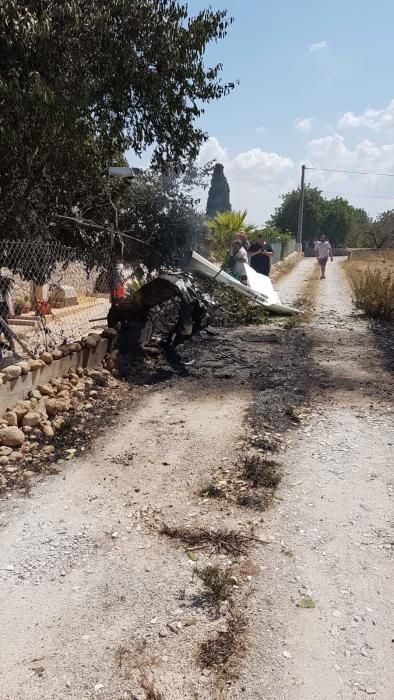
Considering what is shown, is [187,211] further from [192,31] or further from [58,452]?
[58,452]

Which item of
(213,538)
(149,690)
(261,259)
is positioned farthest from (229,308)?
(149,690)

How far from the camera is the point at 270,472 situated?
3.77 metres

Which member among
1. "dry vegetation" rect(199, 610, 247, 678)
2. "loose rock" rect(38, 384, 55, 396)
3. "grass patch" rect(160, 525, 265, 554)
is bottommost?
"dry vegetation" rect(199, 610, 247, 678)

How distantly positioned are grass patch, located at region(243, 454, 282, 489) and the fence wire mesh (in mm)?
2707

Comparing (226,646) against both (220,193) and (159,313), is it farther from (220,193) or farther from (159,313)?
(220,193)

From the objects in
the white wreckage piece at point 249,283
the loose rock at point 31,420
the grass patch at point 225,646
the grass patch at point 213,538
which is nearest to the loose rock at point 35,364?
the loose rock at point 31,420

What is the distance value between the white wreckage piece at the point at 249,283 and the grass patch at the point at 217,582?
6.76 meters

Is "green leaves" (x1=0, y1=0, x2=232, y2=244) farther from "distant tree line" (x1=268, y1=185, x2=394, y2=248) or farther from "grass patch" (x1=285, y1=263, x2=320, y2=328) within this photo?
"distant tree line" (x1=268, y1=185, x2=394, y2=248)

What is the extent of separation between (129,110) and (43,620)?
16.0 feet

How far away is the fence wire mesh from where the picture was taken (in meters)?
5.54

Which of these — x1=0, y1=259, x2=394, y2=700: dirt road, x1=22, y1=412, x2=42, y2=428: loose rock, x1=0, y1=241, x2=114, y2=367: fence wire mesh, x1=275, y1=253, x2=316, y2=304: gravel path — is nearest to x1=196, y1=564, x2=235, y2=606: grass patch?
x1=0, y1=259, x2=394, y2=700: dirt road

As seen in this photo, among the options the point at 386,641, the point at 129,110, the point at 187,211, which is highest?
the point at 129,110

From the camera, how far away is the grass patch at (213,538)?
292 centimetres

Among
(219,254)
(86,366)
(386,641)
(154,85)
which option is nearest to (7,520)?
(386,641)
